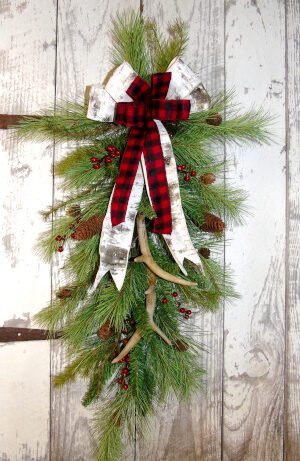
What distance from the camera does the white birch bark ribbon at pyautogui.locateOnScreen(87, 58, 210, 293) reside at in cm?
92

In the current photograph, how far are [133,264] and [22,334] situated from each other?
35cm

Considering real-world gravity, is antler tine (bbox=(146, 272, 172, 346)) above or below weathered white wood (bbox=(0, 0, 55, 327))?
below

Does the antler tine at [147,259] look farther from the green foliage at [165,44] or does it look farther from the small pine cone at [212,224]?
A: the green foliage at [165,44]

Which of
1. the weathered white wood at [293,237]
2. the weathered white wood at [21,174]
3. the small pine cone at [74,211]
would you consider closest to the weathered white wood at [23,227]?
the weathered white wood at [21,174]

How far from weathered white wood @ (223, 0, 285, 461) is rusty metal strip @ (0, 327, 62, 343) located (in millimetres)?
465

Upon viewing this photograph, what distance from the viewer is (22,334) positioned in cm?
106

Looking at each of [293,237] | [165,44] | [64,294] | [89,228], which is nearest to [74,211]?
[89,228]

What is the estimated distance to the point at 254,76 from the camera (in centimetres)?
111

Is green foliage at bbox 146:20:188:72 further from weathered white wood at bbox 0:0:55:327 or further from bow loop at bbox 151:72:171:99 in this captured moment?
weathered white wood at bbox 0:0:55:327

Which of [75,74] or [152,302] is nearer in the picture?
[152,302]

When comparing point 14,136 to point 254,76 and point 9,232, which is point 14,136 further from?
point 254,76

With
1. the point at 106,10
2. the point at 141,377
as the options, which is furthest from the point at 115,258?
the point at 106,10

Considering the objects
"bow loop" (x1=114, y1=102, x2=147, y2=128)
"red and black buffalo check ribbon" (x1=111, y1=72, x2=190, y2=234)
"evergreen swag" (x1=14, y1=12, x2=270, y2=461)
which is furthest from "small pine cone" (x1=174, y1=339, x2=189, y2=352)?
"bow loop" (x1=114, y1=102, x2=147, y2=128)

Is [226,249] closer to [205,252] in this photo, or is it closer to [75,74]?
[205,252]
